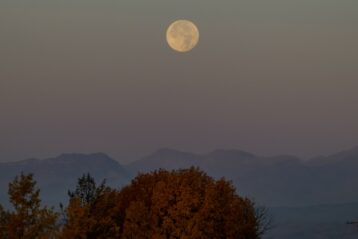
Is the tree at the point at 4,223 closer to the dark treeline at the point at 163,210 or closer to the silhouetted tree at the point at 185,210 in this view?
the dark treeline at the point at 163,210

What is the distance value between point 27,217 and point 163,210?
30.4 metres

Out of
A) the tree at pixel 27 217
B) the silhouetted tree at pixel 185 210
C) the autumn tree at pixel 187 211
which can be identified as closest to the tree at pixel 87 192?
the silhouetted tree at pixel 185 210

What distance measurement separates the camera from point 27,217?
5300 cm

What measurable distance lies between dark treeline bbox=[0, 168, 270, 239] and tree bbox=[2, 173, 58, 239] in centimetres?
412

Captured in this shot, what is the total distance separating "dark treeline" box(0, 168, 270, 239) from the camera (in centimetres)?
6175

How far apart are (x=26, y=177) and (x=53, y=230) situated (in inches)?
174

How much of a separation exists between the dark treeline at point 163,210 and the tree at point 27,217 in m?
4.12

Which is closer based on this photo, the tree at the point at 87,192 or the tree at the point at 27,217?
the tree at the point at 27,217

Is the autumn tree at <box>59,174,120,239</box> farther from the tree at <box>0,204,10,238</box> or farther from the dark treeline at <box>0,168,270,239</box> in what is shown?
the tree at <box>0,204,10,238</box>

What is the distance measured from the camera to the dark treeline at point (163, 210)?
61750 mm

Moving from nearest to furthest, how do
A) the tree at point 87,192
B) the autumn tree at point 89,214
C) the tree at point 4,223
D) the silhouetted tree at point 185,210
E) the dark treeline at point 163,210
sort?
1. the tree at point 4,223
2. the autumn tree at point 89,214
3. the dark treeline at point 163,210
4. the tree at point 87,192
5. the silhouetted tree at point 185,210

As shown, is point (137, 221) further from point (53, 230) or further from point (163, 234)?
point (53, 230)

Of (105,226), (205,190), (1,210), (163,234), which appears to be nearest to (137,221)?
(163,234)

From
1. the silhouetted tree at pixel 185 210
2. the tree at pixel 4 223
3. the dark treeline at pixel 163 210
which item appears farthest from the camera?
the silhouetted tree at pixel 185 210
